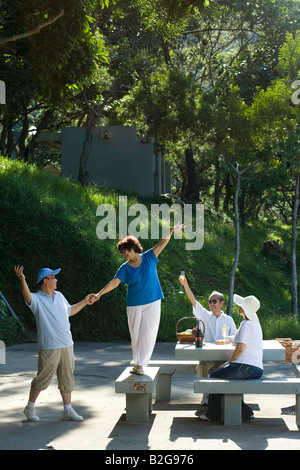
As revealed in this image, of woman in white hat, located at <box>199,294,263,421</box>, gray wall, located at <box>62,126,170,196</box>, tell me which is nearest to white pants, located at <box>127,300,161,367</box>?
woman in white hat, located at <box>199,294,263,421</box>

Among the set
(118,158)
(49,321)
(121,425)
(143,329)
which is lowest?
(121,425)

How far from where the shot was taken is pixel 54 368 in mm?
7277

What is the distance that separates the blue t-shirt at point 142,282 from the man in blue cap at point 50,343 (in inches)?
30.9

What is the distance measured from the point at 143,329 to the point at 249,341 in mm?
1126

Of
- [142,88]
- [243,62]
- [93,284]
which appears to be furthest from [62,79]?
[243,62]

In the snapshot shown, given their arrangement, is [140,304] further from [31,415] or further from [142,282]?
[31,415]

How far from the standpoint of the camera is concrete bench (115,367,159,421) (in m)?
7.32

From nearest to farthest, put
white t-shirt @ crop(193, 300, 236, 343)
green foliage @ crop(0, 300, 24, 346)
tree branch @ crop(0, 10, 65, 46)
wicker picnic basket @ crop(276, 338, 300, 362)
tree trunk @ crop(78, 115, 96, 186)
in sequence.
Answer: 1. white t-shirt @ crop(193, 300, 236, 343)
2. wicker picnic basket @ crop(276, 338, 300, 362)
3. tree branch @ crop(0, 10, 65, 46)
4. green foliage @ crop(0, 300, 24, 346)
5. tree trunk @ crop(78, 115, 96, 186)

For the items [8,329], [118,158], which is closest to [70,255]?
[8,329]

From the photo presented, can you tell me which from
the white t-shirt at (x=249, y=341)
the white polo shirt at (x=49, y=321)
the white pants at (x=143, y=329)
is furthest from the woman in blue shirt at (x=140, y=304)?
the white t-shirt at (x=249, y=341)

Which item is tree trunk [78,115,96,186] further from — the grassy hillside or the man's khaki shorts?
the man's khaki shorts

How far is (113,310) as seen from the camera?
16531mm

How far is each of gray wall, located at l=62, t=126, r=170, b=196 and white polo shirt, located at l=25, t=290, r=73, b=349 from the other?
25.9 meters

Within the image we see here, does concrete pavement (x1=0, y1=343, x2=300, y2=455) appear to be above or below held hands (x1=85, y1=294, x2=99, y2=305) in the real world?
below
